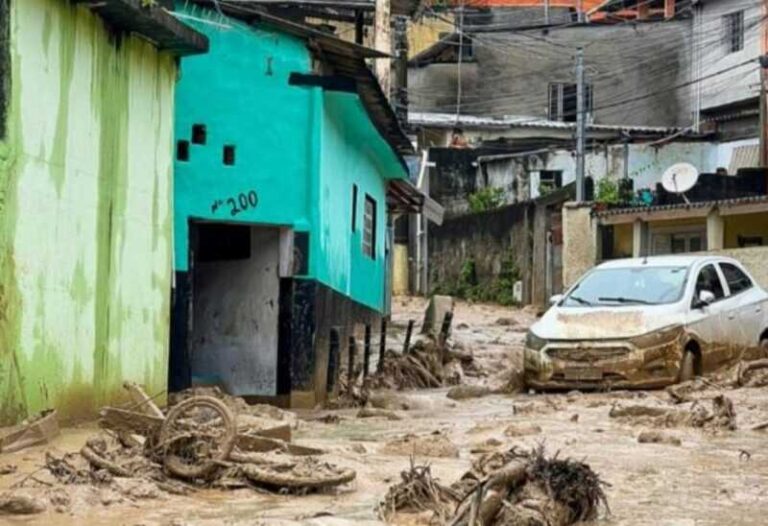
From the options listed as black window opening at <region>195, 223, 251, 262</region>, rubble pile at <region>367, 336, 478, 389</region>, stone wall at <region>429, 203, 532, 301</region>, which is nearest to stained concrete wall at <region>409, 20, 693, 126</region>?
stone wall at <region>429, 203, 532, 301</region>

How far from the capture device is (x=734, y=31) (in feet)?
148

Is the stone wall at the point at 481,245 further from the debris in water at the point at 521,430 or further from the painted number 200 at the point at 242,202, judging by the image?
the debris in water at the point at 521,430

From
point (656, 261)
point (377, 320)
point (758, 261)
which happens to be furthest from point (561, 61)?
point (656, 261)

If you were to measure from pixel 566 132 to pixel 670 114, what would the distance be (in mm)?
4420

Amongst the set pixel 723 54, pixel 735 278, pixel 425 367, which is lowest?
pixel 425 367

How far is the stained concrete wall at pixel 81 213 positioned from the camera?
9.20 meters

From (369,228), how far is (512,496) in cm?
1595

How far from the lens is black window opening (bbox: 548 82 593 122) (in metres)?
49.1

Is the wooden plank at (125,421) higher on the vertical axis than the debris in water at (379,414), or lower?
higher

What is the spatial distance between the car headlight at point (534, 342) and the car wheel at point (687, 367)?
168cm

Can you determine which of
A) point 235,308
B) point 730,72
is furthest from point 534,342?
point 730,72

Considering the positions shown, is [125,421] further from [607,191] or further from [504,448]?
[607,191]

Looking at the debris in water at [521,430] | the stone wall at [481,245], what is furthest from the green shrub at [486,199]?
the debris in water at [521,430]

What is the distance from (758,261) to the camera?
27594 mm
